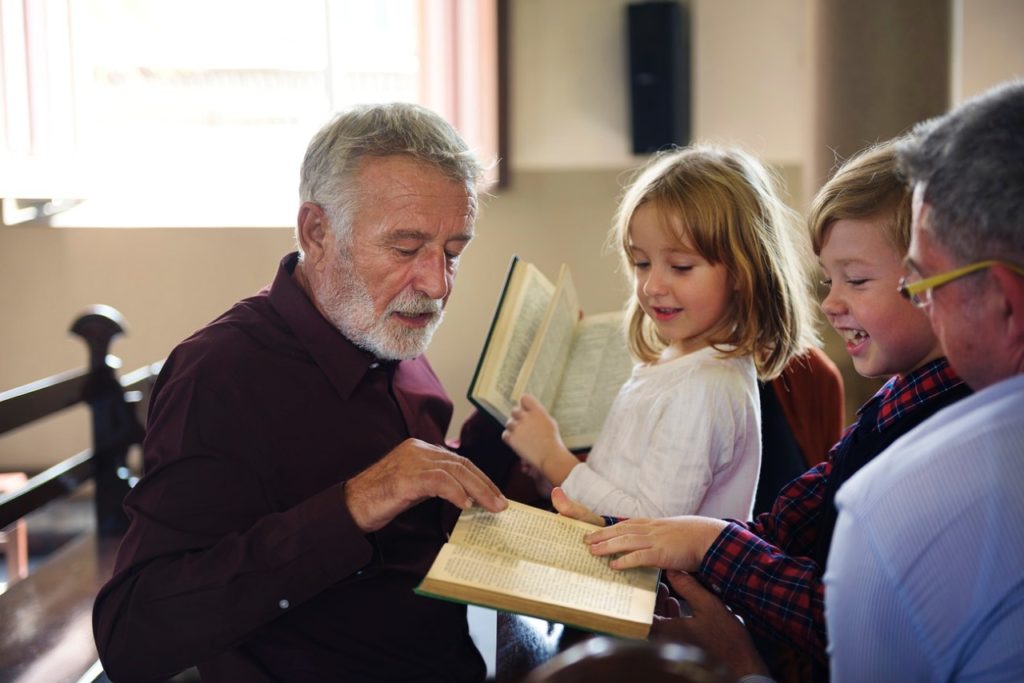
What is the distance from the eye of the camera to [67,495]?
317cm

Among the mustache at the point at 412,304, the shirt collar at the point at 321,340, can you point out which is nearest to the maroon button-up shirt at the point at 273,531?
the shirt collar at the point at 321,340

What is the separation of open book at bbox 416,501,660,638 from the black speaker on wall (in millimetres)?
3905

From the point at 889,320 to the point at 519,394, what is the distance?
76 centimetres

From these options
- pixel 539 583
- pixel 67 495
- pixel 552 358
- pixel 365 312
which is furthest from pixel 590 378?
pixel 67 495

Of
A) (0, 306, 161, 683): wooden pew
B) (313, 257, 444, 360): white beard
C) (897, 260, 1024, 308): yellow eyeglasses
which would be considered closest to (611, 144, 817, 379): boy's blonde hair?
(313, 257, 444, 360): white beard

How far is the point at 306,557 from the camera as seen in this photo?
1.59 metres

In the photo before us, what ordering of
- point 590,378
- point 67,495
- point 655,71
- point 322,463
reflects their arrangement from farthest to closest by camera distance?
1. point 655,71
2. point 67,495
3. point 590,378
4. point 322,463

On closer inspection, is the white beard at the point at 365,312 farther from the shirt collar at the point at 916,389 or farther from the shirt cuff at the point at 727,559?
the shirt collar at the point at 916,389

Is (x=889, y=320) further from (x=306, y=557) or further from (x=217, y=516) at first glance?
(x=217, y=516)

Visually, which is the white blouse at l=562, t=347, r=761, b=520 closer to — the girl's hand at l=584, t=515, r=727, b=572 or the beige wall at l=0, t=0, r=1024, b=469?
the girl's hand at l=584, t=515, r=727, b=572

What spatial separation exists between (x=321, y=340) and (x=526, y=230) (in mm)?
3707

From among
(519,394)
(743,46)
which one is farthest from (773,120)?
(519,394)

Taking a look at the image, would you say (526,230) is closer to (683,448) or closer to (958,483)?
(683,448)

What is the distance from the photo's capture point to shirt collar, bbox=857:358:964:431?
1.56 m
